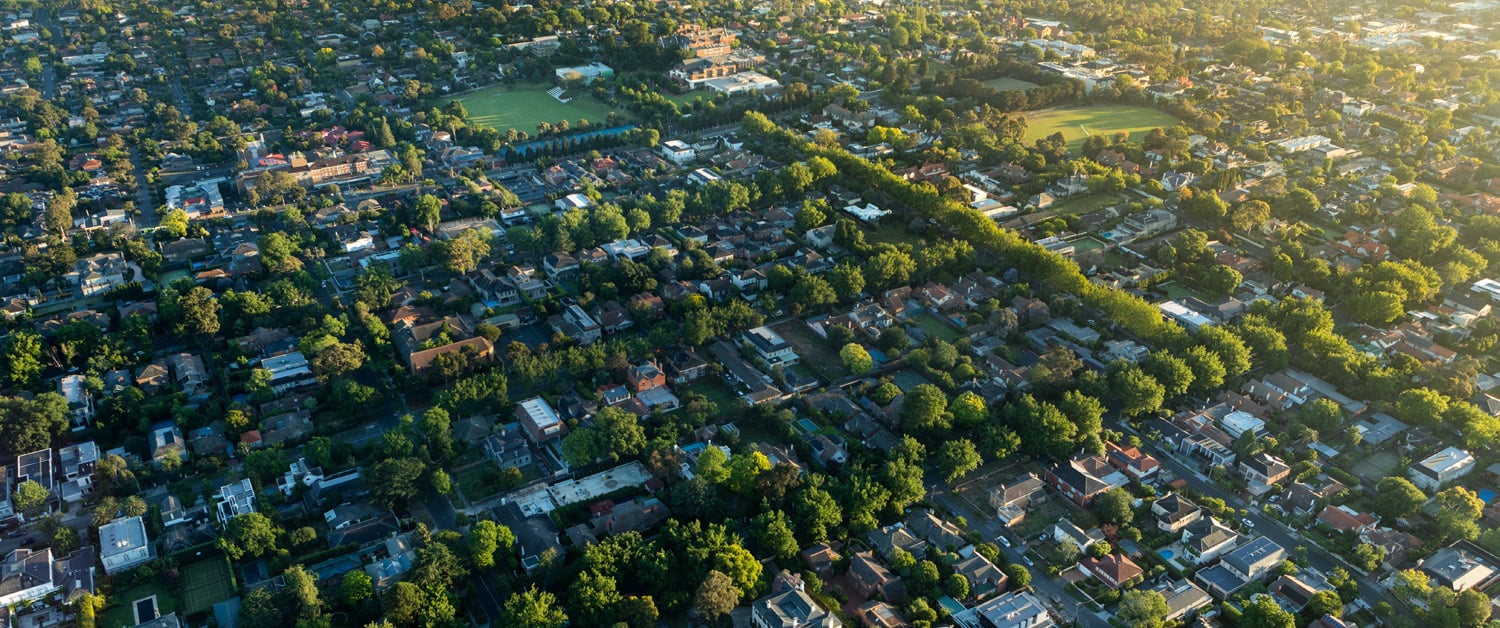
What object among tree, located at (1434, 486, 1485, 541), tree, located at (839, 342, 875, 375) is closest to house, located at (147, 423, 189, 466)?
tree, located at (839, 342, 875, 375)

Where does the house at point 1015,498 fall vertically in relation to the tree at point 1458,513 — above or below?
below

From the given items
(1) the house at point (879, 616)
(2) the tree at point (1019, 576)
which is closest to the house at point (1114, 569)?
(2) the tree at point (1019, 576)

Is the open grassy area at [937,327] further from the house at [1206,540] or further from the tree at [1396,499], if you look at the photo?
the tree at [1396,499]

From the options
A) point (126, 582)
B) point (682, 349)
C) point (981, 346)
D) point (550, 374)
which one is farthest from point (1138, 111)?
point (126, 582)

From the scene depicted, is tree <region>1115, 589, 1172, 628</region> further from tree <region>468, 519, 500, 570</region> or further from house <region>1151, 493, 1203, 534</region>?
tree <region>468, 519, 500, 570</region>

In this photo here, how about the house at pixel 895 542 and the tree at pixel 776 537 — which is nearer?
the tree at pixel 776 537

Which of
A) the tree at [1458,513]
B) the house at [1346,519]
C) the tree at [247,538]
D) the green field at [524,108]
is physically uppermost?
the tree at [1458,513]

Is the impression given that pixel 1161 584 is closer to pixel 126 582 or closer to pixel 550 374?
pixel 550 374

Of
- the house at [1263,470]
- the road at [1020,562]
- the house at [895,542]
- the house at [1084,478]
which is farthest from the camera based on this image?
the house at [1263,470]
